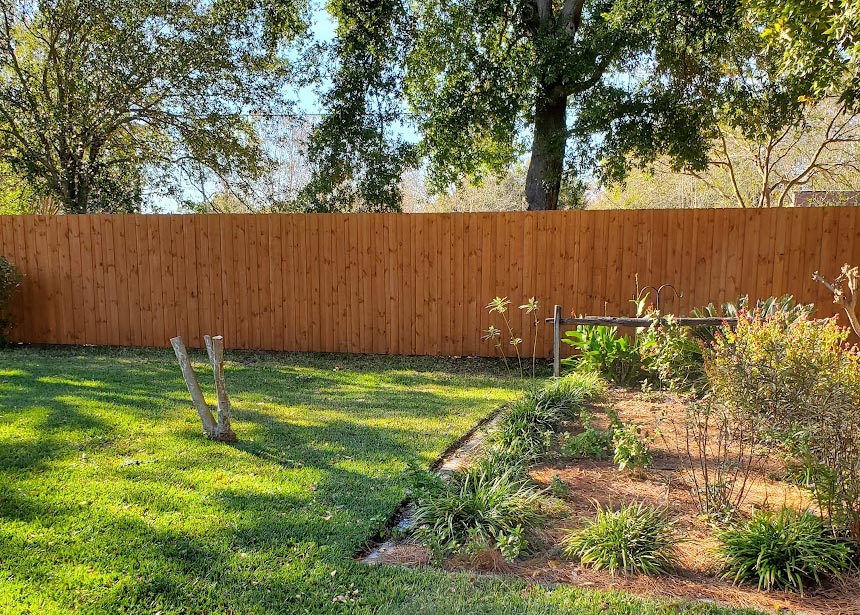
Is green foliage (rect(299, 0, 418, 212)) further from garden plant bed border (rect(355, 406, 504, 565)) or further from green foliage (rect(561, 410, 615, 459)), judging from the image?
green foliage (rect(561, 410, 615, 459))

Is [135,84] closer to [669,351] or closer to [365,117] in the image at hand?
[365,117]

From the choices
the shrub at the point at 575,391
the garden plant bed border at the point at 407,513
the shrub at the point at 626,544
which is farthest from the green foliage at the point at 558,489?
the shrub at the point at 575,391

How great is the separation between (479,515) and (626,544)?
25.2 inches

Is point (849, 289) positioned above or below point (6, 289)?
above

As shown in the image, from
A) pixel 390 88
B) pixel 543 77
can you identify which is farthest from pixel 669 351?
pixel 390 88

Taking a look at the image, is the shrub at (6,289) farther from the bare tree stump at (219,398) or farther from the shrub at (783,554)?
the shrub at (783,554)

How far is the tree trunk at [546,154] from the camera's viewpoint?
865 cm

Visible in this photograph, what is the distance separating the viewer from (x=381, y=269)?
735 centimetres

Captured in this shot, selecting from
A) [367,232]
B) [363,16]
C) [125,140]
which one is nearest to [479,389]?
[367,232]

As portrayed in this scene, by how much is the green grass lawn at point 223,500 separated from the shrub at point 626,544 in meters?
0.24

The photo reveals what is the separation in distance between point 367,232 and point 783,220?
15.9 feet

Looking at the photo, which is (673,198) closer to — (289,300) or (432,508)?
(289,300)

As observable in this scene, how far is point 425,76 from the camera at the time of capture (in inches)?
368

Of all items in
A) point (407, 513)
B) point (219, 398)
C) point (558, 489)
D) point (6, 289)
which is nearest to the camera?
point (407, 513)
